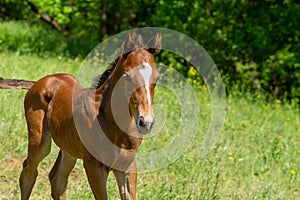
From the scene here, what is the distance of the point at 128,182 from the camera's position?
5035mm

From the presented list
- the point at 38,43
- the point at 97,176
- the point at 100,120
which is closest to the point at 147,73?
the point at 100,120

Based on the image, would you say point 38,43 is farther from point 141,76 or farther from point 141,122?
point 141,122

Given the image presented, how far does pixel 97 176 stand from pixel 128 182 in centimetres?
32

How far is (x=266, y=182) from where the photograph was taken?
771 cm

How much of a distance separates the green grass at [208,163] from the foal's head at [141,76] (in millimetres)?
2048

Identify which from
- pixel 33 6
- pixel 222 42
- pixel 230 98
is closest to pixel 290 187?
pixel 230 98

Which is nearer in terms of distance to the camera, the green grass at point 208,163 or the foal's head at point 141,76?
the foal's head at point 141,76

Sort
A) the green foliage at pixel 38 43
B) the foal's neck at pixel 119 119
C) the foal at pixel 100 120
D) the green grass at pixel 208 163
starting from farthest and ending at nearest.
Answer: the green foliage at pixel 38 43
the green grass at pixel 208 163
the foal's neck at pixel 119 119
the foal at pixel 100 120

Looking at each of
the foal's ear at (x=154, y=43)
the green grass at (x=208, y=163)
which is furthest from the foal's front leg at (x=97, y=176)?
the green grass at (x=208, y=163)

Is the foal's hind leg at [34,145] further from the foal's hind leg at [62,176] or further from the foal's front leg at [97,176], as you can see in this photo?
the foal's front leg at [97,176]

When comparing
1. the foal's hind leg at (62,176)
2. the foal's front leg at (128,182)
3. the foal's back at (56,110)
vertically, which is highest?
the foal's back at (56,110)

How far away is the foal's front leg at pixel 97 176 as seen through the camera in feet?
15.9

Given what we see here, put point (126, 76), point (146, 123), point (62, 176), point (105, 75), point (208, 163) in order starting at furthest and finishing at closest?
point (208, 163) < point (62, 176) < point (105, 75) < point (126, 76) < point (146, 123)

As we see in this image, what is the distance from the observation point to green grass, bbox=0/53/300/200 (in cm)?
687
